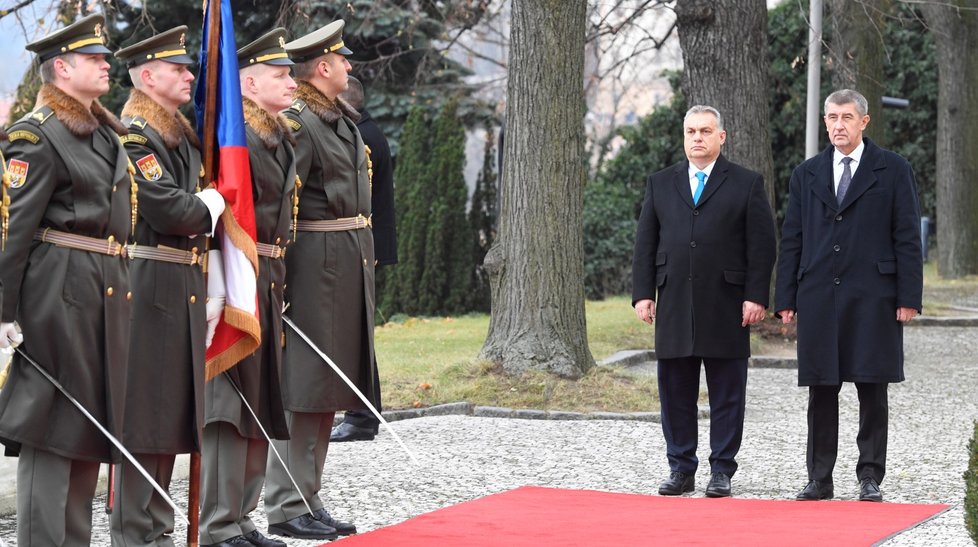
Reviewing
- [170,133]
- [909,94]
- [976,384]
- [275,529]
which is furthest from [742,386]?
[909,94]

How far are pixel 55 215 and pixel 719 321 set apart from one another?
3.85 meters

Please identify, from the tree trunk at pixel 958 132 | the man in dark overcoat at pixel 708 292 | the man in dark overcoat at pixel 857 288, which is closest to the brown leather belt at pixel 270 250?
the man in dark overcoat at pixel 708 292

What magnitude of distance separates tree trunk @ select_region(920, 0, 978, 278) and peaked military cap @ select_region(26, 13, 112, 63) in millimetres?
19998

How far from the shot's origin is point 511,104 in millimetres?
11391

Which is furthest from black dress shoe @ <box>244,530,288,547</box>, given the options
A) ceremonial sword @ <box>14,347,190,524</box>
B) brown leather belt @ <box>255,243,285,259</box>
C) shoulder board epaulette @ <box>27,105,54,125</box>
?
shoulder board epaulette @ <box>27,105,54,125</box>

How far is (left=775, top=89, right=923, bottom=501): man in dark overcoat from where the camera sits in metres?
7.61

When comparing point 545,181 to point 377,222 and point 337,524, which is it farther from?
point 337,524

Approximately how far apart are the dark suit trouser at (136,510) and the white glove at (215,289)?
0.60 metres

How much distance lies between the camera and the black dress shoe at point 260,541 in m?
6.23

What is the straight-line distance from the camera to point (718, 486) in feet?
25.5

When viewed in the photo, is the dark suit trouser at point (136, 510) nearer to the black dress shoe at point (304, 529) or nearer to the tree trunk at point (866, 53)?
the black dress shoe at point (304, 529)

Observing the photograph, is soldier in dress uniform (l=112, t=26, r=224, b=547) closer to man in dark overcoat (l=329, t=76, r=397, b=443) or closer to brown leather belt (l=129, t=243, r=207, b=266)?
brown leather belt (l=129, t=243, r=207, b=266)

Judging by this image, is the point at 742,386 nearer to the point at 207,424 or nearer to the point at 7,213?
the point at 207,424

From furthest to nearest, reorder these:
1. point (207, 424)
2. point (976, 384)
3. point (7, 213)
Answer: point (976, 384) → point (207, 424) → point (7, 213)
